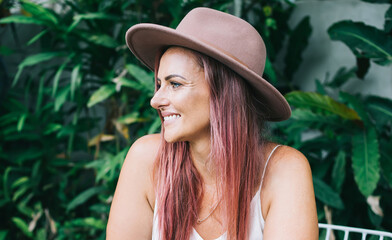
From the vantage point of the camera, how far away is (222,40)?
43.0 inches

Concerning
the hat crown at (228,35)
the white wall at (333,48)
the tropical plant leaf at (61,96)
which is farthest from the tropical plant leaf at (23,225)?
the white wall at (333,48)

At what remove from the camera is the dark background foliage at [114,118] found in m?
1.97

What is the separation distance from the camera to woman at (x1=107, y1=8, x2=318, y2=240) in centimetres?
110

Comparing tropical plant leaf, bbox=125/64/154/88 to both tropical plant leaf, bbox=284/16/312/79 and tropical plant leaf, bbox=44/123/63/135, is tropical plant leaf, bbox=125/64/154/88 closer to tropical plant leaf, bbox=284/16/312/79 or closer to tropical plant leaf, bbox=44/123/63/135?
tropical plant leaf, bbox=44/123/63/135

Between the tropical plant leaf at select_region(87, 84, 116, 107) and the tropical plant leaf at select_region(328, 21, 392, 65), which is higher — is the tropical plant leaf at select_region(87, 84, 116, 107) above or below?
below

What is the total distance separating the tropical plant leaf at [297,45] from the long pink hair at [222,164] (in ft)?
5.41

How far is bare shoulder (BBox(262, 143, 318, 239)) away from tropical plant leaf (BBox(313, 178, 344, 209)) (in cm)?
75

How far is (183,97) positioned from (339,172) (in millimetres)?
1227

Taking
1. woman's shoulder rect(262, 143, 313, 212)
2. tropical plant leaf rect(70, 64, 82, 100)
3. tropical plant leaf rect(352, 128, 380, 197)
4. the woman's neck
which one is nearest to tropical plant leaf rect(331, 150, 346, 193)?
tropical plant leaf rect(352, 128, 380, 197)

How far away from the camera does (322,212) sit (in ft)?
6.63

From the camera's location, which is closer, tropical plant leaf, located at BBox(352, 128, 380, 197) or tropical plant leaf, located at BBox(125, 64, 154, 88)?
tropical plant leaf, located at BBox(352, 128, 380, 197)

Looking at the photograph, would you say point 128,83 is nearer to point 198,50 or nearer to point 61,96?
point 61,96

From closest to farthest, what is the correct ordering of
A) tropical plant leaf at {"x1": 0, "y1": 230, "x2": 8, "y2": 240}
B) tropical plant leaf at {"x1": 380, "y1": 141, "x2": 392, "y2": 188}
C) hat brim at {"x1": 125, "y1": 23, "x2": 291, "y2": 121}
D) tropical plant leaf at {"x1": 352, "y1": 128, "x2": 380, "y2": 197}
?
1. hat brim at {"x1": 125, "y1": 23, "x2": 291, "y2": 121}
2. tropical plant leaf at {"x1": 352, "y1": 128, "x2": 380, "y2": 197}
3. tropical plant leaf at {"x1": 380, "y1": 141, "x2": 392, "y2": 188}
4. tropical plant leaf at {"x1": 0, "y1": 230, "x2": 8, "y2": 240}

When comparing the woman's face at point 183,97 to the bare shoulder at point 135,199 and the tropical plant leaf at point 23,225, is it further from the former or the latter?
the tropical plant leaf at point 23,225
